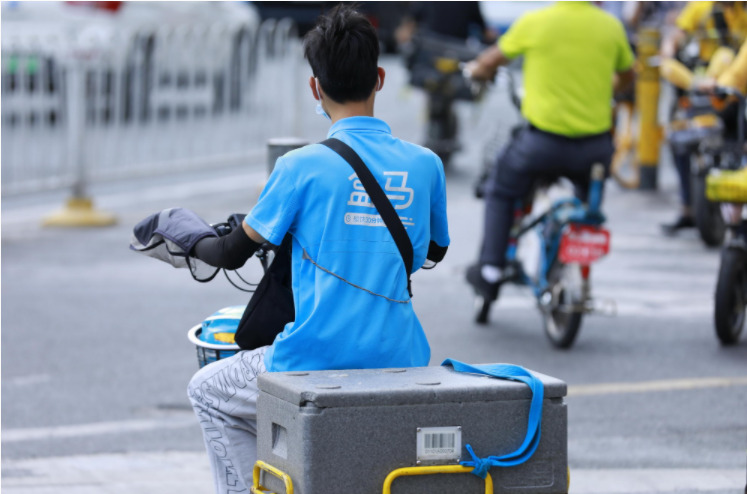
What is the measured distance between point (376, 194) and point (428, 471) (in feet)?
2.36

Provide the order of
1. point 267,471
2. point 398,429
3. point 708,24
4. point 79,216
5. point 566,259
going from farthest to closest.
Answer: point 79,216, point 708,24, point 566,259, point 267,471, point 398,429

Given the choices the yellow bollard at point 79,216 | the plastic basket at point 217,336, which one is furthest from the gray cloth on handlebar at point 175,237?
the yellow bollard at point 79,216

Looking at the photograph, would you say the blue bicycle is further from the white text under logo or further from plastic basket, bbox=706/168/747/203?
the white text under logo

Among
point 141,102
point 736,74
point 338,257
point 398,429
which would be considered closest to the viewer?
point 398,429

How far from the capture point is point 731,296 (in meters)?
7.18

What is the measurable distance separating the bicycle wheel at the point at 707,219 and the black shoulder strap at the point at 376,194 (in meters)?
7.41

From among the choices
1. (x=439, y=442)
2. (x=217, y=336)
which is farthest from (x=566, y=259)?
(x=439, y=442)

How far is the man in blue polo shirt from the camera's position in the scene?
3223mm

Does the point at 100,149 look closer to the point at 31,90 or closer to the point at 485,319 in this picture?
the point at 31,90

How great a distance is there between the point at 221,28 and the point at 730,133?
25.9 ft

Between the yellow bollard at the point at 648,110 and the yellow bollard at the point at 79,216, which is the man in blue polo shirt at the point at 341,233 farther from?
the yellow bollard at the point at 648,110

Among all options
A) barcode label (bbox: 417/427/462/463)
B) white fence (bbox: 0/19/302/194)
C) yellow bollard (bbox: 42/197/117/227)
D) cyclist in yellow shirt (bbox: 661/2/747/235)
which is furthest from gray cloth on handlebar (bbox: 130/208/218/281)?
white fence (bbox: 0/19/302/194)

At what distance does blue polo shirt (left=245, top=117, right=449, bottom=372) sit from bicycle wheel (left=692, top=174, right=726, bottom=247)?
7.42m

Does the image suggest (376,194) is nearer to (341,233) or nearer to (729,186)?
(341,233)
